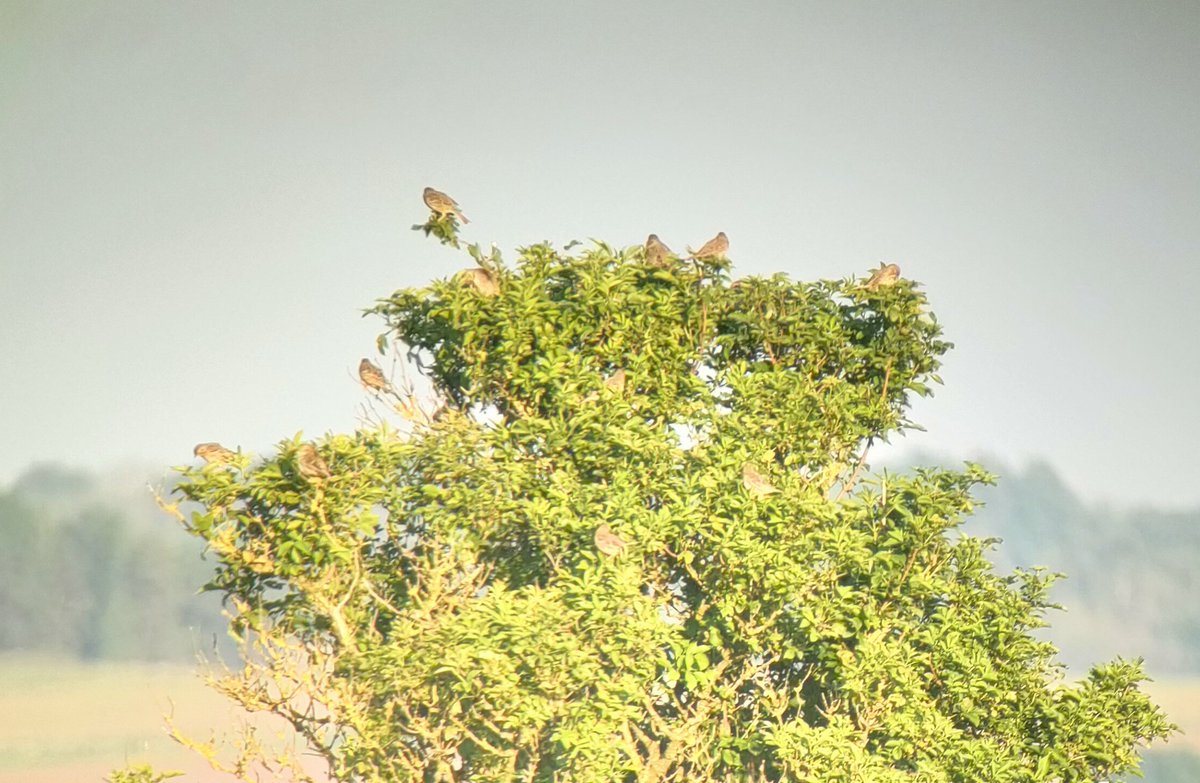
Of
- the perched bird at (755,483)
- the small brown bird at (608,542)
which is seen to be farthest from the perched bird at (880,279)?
the small brown bird at (608,542)

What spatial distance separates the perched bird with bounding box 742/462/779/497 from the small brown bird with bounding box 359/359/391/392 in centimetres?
290

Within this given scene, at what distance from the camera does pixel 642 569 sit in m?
11.6

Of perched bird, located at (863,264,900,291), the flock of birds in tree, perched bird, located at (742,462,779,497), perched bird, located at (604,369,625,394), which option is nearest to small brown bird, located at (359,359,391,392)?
the flock of birds in tree

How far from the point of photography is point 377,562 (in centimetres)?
1206

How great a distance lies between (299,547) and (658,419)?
288 centimetres

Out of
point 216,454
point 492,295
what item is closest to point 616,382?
point 492,295

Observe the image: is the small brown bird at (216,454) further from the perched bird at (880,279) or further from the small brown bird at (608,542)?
the perched bird at (880,279)

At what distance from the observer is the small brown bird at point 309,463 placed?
11078mm

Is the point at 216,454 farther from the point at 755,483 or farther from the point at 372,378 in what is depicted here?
the point at 755,483

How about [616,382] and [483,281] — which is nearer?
[616,382]

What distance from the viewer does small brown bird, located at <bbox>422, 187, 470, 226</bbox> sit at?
1256cm

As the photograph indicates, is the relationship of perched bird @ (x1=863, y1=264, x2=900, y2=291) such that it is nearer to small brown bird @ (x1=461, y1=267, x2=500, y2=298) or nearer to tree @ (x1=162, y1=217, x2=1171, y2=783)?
tree @ (x1=162, y1=217, x2=1171, y2=783)

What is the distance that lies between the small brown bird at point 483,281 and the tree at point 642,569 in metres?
0.03

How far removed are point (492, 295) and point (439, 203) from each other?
100 cm
